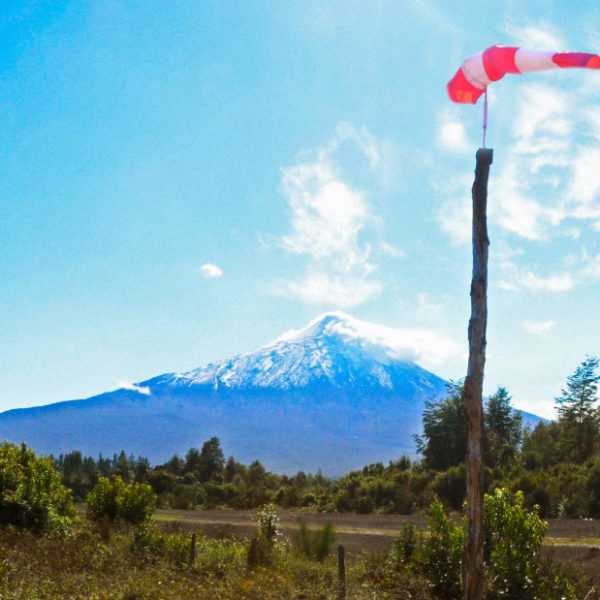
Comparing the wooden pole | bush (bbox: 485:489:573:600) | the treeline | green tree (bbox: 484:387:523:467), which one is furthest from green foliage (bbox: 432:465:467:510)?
the wooden pole

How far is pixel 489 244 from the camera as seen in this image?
883 cm

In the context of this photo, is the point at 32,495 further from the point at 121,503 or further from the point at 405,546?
the point at 405,546

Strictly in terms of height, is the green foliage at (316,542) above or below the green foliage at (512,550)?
below

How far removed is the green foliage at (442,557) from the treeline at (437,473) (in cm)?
867

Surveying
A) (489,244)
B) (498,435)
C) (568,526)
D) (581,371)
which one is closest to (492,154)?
(489,244)

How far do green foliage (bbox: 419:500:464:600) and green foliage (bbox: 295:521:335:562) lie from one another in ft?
11.9

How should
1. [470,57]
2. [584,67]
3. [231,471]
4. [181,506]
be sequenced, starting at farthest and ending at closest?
[231,471] < [181,506] < [470,57] < [584,67]

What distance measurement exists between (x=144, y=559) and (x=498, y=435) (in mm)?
29746

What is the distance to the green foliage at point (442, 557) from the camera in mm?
11195

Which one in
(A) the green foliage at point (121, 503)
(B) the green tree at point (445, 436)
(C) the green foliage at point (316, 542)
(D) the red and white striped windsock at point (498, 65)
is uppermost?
(D) the red and white striped windsock at point (498, 65)

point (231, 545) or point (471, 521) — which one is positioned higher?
point (471, 521)

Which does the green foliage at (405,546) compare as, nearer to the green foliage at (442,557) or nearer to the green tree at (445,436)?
the green foliage at (442,557)

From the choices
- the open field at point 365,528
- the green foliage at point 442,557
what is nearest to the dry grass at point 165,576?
the green foliage at point 442,557

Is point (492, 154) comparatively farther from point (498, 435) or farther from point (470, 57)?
point (498, 435)
